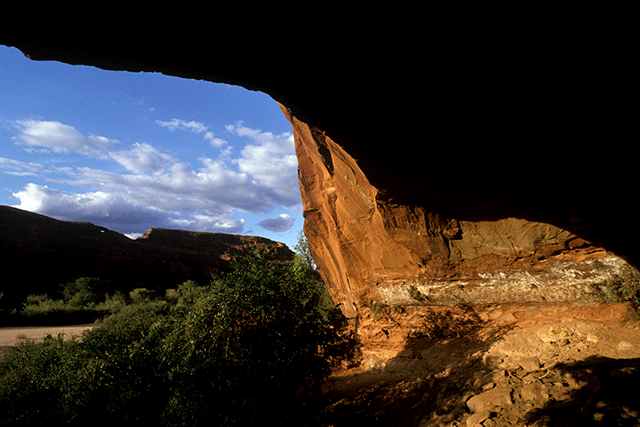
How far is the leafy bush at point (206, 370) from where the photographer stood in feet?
18.0

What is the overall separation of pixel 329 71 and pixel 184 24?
1.90m

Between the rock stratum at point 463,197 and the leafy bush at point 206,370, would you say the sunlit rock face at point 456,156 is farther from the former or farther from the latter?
the leafy bush at point 206,370

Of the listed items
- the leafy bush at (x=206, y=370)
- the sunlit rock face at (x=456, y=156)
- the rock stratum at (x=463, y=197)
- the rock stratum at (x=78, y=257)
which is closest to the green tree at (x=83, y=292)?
the rock stratum at (x=78, y=257)

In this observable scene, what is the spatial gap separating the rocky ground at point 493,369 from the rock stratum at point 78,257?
17.6 m

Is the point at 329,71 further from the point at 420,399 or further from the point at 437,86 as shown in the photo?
the point at 420,399

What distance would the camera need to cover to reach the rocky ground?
4523mm

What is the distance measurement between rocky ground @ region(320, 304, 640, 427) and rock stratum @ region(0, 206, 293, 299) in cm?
1762

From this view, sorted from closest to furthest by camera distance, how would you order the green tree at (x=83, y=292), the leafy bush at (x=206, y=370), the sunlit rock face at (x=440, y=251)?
the leafy bush at (x=206, y=370), the sunlit rock face at (x=440, y=251), the green tree at (x=83, y=292)

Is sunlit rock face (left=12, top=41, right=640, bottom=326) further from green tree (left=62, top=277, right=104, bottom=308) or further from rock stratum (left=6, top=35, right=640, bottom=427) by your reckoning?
green tree (left=62, top=277, right=104, bottom=308)

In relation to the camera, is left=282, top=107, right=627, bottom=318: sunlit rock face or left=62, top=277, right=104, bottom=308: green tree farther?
left=62, top=277, right=104, bottom=308: green tree

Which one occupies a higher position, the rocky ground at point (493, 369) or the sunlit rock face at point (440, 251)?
the sunlit rock face at point (440, 251)

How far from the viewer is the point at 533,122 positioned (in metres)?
5.00

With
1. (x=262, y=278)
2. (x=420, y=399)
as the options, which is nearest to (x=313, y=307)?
(x=262, y=278)

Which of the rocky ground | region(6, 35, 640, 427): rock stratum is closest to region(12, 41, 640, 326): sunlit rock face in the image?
region(6, 35, 640, 427): rock stratum
